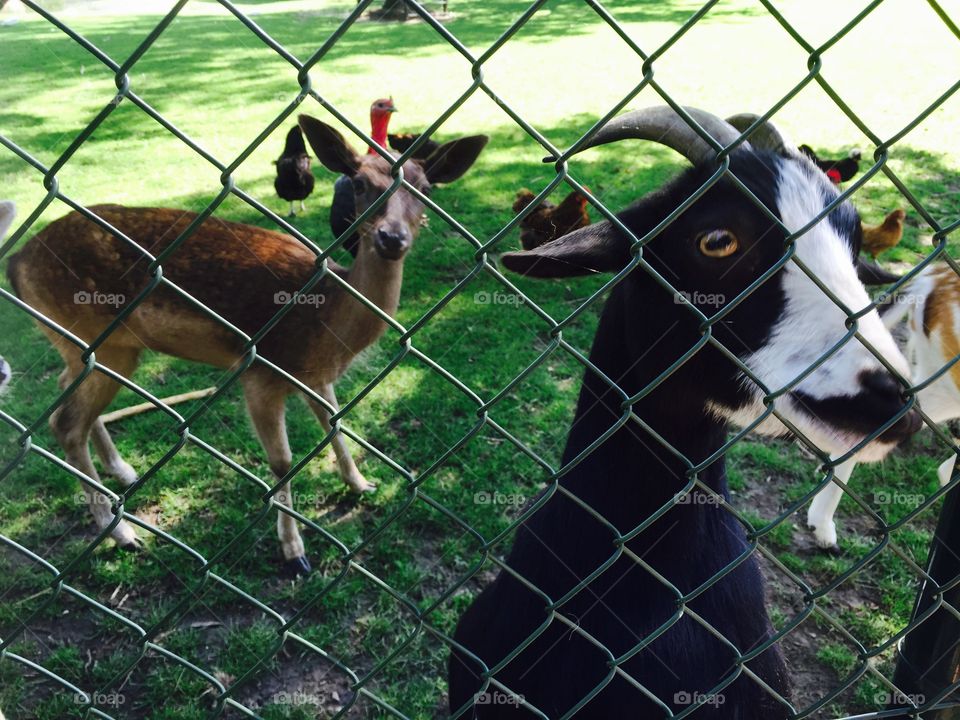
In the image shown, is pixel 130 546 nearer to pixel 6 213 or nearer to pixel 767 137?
pixel 6 213

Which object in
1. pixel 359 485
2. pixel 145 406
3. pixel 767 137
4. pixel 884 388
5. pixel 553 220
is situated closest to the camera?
pixel 884 388

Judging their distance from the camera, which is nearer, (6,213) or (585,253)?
(6,213)

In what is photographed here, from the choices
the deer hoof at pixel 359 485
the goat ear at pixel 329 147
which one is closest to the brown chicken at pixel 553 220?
the goat ear at pixel 329 147

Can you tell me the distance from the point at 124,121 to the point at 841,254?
8.22 meters

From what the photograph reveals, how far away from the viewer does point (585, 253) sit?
204cm

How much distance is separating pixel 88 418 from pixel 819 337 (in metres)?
3.13

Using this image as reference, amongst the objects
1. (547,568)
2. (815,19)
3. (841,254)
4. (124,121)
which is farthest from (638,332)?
(815,19)

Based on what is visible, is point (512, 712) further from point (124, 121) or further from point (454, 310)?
point (124, 121)

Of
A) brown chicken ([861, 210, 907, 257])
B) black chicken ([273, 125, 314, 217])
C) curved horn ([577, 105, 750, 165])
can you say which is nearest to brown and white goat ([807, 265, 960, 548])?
brown chicken ([861, 210, 907, 257])

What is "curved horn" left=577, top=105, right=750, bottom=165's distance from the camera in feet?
5.94

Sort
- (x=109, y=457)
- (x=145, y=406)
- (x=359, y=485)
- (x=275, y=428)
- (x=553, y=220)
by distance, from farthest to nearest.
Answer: (x=553, y=220) → (x=145, y=406) → (x=359, y=485) → (x=109, y=457) → (x=275, y=428)

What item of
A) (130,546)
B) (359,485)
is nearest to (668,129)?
(359,485)

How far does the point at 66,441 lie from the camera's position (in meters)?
3.51

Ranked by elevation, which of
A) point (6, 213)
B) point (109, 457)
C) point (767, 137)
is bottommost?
point (109, 457)
